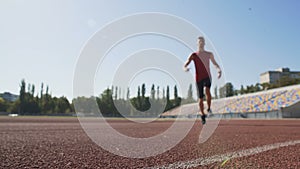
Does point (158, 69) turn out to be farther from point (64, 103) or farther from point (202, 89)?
point (64, 103)

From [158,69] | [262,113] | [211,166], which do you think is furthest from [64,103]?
[211,166]

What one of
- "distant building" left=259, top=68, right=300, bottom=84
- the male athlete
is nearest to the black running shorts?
the male athlete

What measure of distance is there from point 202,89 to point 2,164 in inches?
162

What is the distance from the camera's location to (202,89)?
5391mm

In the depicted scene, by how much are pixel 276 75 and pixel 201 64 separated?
11404 cm

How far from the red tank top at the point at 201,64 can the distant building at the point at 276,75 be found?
109725mm

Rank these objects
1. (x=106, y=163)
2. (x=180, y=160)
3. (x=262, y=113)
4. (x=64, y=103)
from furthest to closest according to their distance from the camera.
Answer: (x=64, y=103), (x=262, y=113), (x=180, y=160), (x=106, y=163)

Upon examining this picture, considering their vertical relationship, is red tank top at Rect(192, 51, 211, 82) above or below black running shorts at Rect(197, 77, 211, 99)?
above

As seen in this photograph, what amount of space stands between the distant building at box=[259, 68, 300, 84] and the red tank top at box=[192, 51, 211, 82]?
110m

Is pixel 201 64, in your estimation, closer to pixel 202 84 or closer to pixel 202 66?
pixel 202 66

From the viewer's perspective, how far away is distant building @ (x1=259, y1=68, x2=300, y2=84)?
104137 mm

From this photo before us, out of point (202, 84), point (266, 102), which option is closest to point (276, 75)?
point (266, 102)

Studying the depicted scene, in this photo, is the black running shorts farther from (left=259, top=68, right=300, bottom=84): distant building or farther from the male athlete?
(left=259, top=68, right=300, bottom=84): distant building

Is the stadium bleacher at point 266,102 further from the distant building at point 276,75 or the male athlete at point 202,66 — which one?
the distant building at point 276,75
